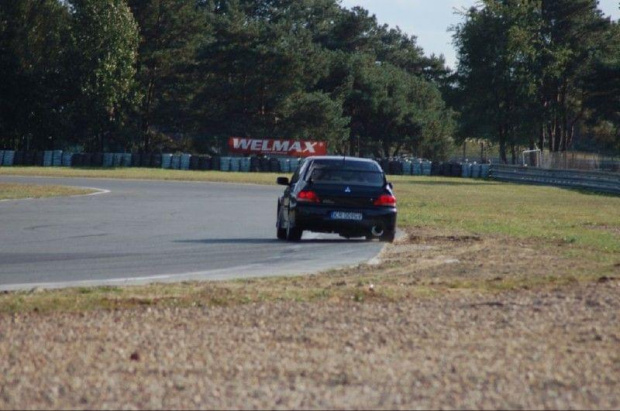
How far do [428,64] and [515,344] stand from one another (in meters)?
139

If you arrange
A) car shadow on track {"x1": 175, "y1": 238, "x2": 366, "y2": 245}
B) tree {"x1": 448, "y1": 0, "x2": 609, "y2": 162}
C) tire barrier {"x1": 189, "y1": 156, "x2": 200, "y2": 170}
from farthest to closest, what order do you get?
tree {"x1": 448, "y1": 0, "x2": 609, "y2": 162}, tire barrier {"x1": 189, "y1": 156, "x2": 200, "y2": 170}, car shadow on track {"x1": 175, "y1": 238, "x2": 366, "y2": 245}

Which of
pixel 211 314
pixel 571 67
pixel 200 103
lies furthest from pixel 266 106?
pixel 211 314

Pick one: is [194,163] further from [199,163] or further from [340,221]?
[340,221]

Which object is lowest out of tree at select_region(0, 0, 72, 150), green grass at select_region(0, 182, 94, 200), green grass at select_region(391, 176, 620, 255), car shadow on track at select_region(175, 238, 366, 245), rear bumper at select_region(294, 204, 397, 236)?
green grass at select_region(0, 182, 94, 200)

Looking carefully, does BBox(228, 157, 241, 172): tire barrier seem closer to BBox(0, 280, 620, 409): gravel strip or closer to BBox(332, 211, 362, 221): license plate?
BBox(332, 211, 362, 221): license plate

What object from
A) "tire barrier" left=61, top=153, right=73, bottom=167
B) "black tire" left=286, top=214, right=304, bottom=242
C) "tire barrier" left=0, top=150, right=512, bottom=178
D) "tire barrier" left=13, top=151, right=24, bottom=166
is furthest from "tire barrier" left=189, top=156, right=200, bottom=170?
"black tire" left=286, top=214, right=304, bottom=242

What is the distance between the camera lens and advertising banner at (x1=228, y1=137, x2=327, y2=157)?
82.9 m

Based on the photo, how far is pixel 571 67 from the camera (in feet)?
308

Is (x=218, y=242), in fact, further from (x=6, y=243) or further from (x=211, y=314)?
(x=211, y=314)

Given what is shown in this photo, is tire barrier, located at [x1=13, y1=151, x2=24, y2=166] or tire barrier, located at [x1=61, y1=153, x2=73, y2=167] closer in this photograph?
tire barrier, located at [x1=13, y1=151, x2=24, y2=166]

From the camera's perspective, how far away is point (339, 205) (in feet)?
69.8

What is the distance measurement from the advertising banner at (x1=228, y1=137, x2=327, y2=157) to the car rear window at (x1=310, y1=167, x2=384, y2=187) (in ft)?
199

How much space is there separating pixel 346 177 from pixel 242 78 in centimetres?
6809

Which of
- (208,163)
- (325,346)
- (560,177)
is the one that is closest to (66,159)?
(208,163)
